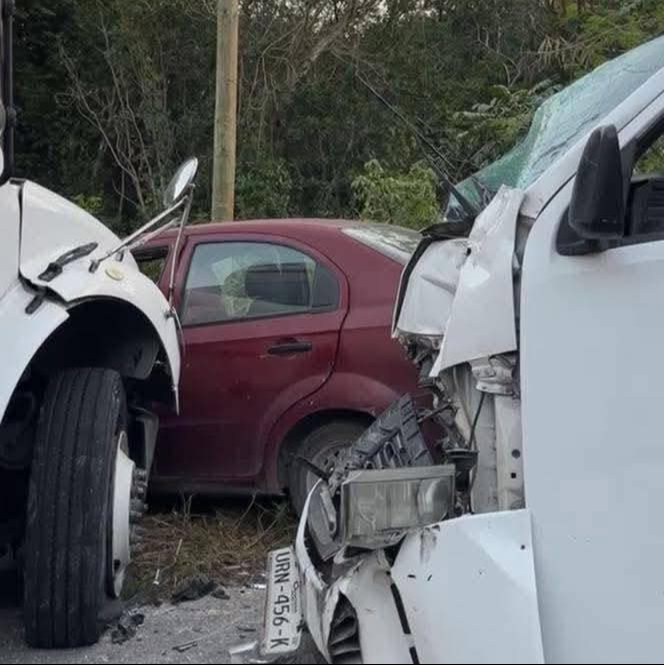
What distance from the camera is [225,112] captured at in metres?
11.2

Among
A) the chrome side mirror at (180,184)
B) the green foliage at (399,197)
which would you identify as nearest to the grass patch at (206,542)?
the chrome side mirror at (180,184)

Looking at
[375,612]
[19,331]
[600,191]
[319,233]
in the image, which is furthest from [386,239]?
[375,612]

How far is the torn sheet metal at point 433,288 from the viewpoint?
3.56 meters

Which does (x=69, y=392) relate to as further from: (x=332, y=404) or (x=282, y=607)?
(x=332, y=404)

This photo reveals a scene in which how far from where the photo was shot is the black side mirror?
9.61 ft

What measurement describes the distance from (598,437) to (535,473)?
0.19 meters

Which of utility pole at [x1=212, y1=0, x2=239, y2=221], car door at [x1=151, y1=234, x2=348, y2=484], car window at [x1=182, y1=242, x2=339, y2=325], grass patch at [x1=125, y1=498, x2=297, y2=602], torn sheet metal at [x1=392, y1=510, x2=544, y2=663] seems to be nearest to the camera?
torn sheet metal at [x1=392, y1=510, x2=544, y2=663]

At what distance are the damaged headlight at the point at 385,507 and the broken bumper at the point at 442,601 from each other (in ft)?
0.21

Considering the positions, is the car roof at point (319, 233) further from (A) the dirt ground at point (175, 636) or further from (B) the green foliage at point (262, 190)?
(B) the green foliage at point (262, 190)

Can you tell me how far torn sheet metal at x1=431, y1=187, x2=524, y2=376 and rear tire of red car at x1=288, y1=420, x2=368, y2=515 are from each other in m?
2.32

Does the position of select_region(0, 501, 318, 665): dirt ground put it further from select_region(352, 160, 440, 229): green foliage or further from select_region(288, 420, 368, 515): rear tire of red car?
select_region(352, 160, 440, 229): green foliage

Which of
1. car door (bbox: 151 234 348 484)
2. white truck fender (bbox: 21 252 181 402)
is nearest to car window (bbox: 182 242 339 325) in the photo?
car door (bbox: 151 234 348 484)

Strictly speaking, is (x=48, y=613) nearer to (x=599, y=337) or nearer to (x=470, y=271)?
(x=470, y=271)

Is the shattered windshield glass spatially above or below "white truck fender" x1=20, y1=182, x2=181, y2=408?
above
